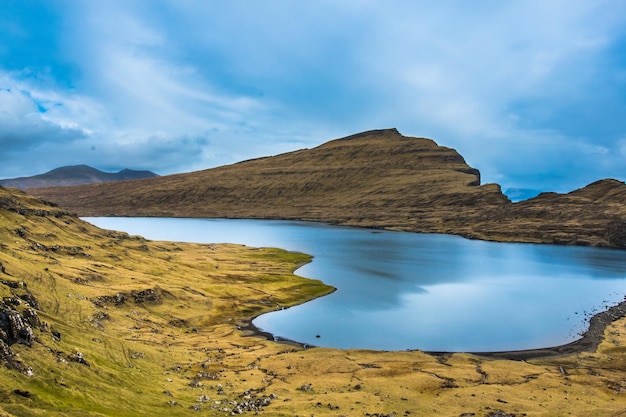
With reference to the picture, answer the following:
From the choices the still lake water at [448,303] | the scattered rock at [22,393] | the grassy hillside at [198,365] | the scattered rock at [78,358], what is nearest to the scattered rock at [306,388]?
the grassy hillside at [198,365]

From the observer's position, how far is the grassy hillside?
31156 mm

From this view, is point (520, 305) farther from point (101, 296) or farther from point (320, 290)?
point (101, 296)

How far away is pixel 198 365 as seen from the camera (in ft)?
166

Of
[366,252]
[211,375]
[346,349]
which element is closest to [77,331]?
[211,375]

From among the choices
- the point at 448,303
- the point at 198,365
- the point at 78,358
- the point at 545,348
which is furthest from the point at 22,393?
the point at 448,303

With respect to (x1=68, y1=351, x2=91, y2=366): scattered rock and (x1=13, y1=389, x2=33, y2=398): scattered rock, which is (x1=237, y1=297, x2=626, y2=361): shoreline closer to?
(x1=68, y1=351, x2=91, y2=366): scattered rock

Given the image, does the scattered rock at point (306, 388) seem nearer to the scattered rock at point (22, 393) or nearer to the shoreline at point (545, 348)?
the shoreline at point (545, 348)

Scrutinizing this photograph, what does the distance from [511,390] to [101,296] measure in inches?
2194

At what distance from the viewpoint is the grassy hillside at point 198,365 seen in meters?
31.2

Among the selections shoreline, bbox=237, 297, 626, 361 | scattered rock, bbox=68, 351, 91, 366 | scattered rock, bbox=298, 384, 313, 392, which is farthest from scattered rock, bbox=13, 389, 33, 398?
shoreline, bbox=237, 297, 626, 361

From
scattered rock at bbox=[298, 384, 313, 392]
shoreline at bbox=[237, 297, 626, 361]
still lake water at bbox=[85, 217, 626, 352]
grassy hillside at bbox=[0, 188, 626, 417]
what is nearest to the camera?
grassy hillside at bbox=[0, 188, 626, 417]

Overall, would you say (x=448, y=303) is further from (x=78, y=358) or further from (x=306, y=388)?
(x=78, y=358)

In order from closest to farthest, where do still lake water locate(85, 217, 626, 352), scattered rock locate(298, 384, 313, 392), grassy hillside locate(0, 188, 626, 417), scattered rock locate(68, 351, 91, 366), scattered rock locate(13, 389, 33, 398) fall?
scattered rock locate(13, 389, 33, 398) < grassy hillside locate(0, 188, 626, 417) < scattered rock locate(68, 351, 91, 366) < scattered rock locate(298, 384, 313, 392) < still lake water locate(85, 217, 626, 352)

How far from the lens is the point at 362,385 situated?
154 ft
